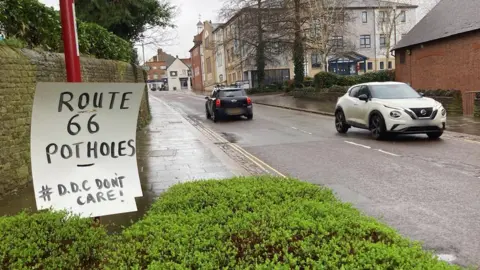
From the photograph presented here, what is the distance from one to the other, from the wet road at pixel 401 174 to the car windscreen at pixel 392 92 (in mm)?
1257

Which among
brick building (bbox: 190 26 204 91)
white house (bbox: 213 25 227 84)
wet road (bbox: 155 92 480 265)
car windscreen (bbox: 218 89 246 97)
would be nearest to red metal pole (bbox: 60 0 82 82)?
wet road (bbox: 155 92 480 265)

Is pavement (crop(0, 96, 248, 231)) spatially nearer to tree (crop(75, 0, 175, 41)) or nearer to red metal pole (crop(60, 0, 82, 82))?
red metal pole (crop(60, 0, 82, 82))

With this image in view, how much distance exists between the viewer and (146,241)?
301 centimetres

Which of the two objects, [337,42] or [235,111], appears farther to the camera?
[337,42]

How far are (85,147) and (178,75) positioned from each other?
114m

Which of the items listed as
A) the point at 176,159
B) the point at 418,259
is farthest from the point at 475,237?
the point at 176,159

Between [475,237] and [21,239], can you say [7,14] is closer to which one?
[21,239]

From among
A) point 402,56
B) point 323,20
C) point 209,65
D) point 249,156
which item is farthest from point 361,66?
point 249,156

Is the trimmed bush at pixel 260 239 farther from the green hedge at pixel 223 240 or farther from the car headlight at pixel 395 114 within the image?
the car headlight at pixel 395 114

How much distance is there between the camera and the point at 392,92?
517 inches

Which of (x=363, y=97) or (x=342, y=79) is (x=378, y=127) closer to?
(x=363, y=97)

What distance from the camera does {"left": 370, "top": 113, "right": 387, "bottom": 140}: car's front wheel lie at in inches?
486

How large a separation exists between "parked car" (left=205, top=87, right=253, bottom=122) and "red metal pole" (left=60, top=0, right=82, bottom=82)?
55.2 feet

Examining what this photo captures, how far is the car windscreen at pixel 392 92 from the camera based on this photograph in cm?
1298
